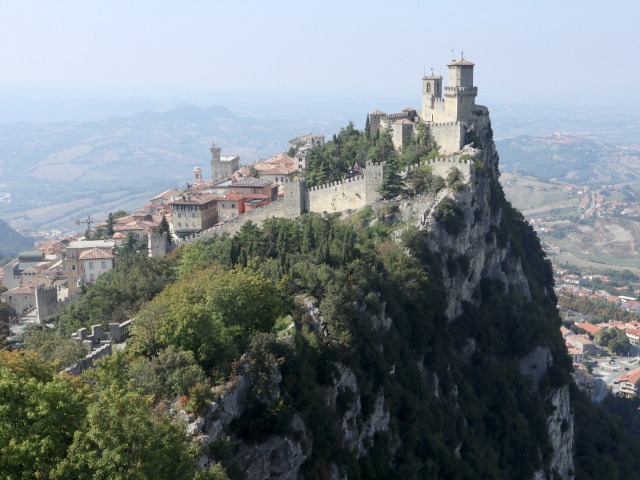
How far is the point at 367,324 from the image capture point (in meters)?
34.6

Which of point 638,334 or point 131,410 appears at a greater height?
point 131,410

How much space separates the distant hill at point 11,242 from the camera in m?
165

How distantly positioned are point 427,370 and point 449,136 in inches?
910

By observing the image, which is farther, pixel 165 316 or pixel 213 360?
pixel 165 316

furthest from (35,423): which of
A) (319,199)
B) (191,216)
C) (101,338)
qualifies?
(191,216)

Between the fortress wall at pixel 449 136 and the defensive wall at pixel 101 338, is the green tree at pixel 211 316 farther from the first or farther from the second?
the fortress wall at pixel 449 136

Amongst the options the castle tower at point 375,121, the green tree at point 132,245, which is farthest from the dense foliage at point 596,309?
the green tree at point 132,245

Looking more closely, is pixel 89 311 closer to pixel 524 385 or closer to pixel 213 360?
pixel 213 360

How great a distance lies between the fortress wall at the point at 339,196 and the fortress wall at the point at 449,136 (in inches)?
293

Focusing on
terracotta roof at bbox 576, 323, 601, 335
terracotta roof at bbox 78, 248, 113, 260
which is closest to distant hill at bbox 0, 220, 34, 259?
terracotta roof at bbox 576, 323, 601, 335

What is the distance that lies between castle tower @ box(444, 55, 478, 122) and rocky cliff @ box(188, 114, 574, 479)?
1.70 meters

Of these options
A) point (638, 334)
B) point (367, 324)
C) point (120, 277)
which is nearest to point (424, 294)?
point (367, 324)

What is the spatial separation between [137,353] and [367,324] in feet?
35.4

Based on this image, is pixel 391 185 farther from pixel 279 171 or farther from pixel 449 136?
pixel 279 171
